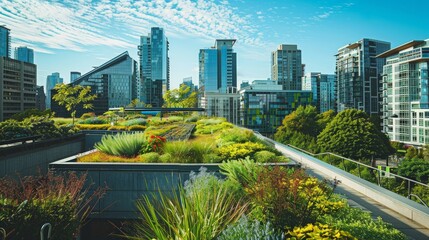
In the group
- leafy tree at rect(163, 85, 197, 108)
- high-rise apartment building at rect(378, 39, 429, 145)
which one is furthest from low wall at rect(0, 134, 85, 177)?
high-rise apartment building at rect(378, 39, 429, 145)

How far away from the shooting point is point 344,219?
16.5 ft

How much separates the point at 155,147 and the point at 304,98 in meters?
98.3

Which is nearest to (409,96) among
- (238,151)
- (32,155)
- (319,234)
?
(238,151)

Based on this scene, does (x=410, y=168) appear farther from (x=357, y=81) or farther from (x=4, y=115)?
(x=357, y=81)

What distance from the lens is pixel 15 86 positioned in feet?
278

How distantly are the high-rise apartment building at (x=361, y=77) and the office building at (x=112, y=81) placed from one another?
8740cm

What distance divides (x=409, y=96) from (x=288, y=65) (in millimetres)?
107362

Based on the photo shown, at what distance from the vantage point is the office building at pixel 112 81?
136m

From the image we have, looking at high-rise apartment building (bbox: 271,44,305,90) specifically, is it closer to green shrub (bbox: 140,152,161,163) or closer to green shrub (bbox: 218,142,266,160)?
green shrub (bbox: 218,142,266,160)

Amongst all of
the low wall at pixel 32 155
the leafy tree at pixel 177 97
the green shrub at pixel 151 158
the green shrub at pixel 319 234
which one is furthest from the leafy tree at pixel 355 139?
the green shrub at pixel 319 234

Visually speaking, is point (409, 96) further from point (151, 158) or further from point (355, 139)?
point (151, 158)

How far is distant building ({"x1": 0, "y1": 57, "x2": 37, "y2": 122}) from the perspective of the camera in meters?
79.4

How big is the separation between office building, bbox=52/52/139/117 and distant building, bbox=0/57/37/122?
41590 millimetres

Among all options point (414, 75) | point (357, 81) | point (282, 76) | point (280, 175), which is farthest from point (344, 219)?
point (282, 76)
